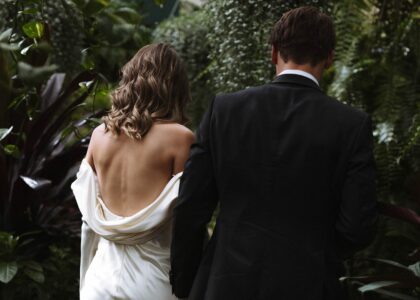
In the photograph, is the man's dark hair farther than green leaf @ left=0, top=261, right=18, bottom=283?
No

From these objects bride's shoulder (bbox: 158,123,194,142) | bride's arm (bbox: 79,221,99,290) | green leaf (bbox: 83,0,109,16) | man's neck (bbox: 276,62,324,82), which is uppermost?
man's neck (bbox: 276,62,324,82)

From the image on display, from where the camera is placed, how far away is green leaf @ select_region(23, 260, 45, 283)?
4.10 m

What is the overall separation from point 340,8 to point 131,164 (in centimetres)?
227

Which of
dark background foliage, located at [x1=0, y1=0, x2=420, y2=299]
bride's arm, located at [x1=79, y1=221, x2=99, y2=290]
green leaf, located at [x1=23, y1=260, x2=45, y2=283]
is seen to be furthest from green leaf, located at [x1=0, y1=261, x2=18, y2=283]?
bride's arm, located at [x1=79, y1=221, x2=99, y2=290]

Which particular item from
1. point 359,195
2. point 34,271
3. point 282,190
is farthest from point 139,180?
point 34,271

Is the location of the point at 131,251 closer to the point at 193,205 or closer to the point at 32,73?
the point at 193,205

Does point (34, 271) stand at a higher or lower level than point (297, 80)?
lower

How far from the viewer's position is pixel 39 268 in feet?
13.6

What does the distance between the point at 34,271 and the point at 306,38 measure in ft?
7.16

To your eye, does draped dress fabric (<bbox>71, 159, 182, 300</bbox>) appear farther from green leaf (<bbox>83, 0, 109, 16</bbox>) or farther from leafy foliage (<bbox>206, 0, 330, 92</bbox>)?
green leaf (<bbox>83, 0, 109, 16</bbox>)

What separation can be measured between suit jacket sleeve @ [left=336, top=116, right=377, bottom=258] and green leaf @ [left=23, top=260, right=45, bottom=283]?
6.63 ft

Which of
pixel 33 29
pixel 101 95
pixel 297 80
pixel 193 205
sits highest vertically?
pixel 297 80

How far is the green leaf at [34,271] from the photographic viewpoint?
4.10 metres

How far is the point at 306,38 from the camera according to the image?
2635 mm
